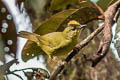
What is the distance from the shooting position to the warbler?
0.81 meters

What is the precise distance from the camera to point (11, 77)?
60cm

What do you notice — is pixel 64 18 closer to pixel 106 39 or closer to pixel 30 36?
pixel 30 36

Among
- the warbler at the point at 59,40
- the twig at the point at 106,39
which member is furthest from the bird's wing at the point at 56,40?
the twig at the point at 106,39

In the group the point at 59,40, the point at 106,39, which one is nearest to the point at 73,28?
the point at 59,40

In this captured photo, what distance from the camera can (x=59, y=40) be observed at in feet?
2.73

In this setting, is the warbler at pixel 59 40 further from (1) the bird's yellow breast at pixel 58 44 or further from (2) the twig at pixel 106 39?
(2) the twig at pixel 106 39

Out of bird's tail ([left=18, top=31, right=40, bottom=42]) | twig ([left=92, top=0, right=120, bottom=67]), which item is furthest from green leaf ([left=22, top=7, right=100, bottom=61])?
twig ([left=92, top=0, right=120, bottom=67])

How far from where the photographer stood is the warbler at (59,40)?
31.9 inches

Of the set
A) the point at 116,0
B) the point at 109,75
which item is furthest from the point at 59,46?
the point at 109,75

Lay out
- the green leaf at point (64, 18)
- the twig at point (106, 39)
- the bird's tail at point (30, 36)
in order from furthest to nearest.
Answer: the green leaf at point (64, 18), the bird's tail at point (30, 36), the twig at point (106, 39)

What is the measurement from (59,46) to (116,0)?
0.83ft

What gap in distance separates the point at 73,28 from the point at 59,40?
0.06 m

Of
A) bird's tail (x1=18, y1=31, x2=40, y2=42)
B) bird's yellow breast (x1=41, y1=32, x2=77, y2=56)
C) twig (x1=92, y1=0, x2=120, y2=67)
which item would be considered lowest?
twig (x1=92, y1=0, x2=120, y2=67)

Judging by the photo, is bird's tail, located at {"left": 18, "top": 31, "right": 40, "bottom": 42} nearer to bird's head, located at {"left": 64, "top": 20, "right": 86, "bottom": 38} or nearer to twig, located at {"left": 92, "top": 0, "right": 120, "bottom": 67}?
bird's head, located at {"left": 64, "top": 20, "right": 86, "bottom": 38}
